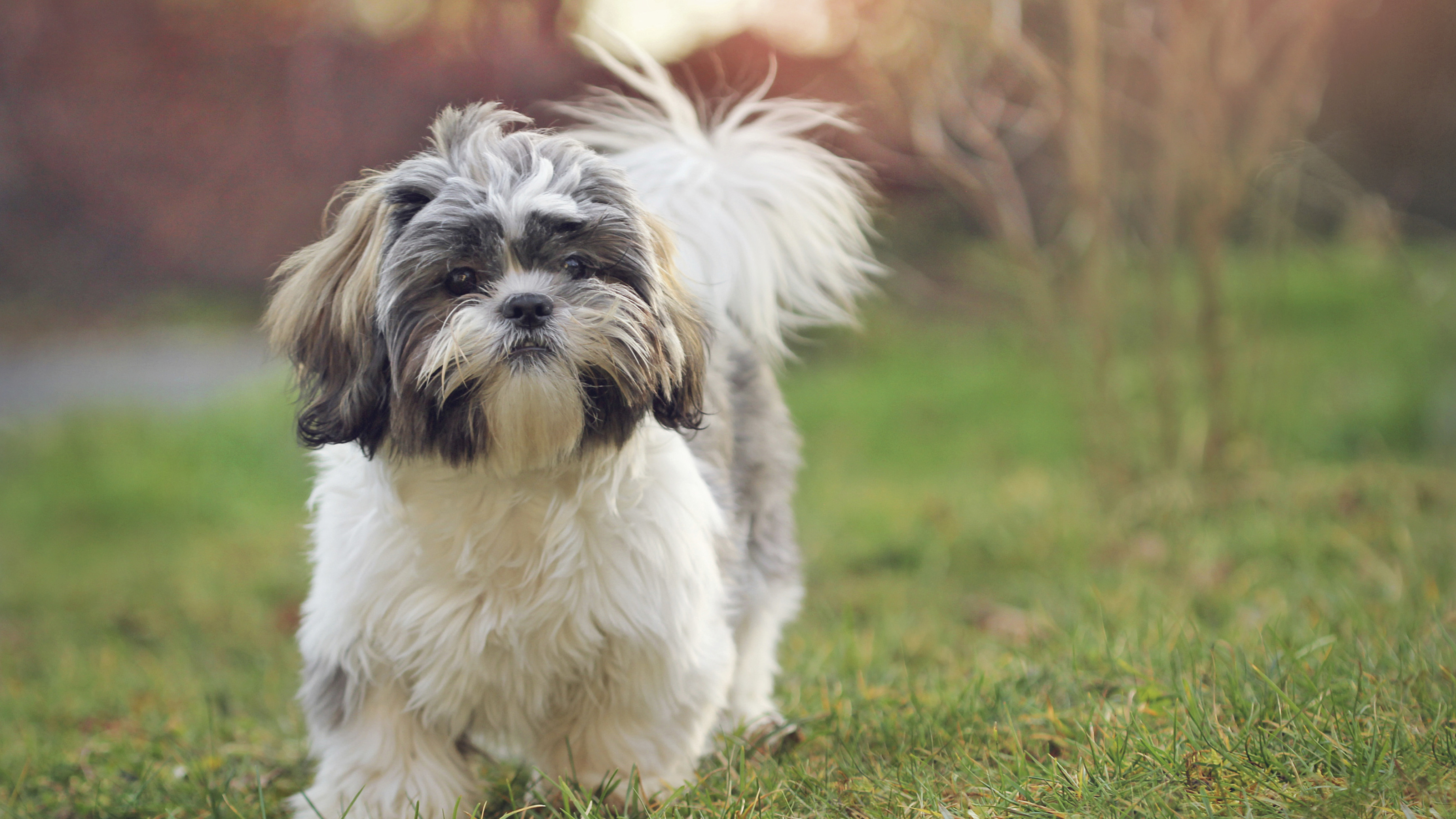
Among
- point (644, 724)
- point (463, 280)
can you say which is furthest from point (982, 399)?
point (463, 280)

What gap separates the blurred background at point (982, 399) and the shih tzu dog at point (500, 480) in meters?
0.35

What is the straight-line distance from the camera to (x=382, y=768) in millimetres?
2281

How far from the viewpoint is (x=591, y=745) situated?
94.7 inches

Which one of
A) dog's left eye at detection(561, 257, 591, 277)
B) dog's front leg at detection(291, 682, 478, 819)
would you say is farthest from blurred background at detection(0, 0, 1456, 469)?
dog's front leg at detection(291, 682, 478, 819)

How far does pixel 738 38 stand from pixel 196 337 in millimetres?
7854

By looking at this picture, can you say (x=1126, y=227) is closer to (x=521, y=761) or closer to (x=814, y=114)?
(x=814, y=114)

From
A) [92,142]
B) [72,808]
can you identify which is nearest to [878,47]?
[72,808]

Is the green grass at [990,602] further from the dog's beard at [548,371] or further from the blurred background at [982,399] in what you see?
the dog's beard at [548,371]

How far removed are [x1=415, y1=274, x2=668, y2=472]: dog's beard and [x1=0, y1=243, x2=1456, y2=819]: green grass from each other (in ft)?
2.38

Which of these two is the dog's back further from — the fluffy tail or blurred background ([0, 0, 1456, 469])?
blurred background ([0, 0, 1456, 469])

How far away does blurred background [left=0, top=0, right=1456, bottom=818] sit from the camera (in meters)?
2.87

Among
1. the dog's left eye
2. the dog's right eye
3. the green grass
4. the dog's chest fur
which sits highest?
the dog's left eye

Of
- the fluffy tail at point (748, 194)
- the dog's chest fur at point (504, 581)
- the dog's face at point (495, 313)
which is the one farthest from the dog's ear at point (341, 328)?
the fluffy tail at point (748, 194)

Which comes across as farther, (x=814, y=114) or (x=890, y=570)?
(x=890, y=570)
